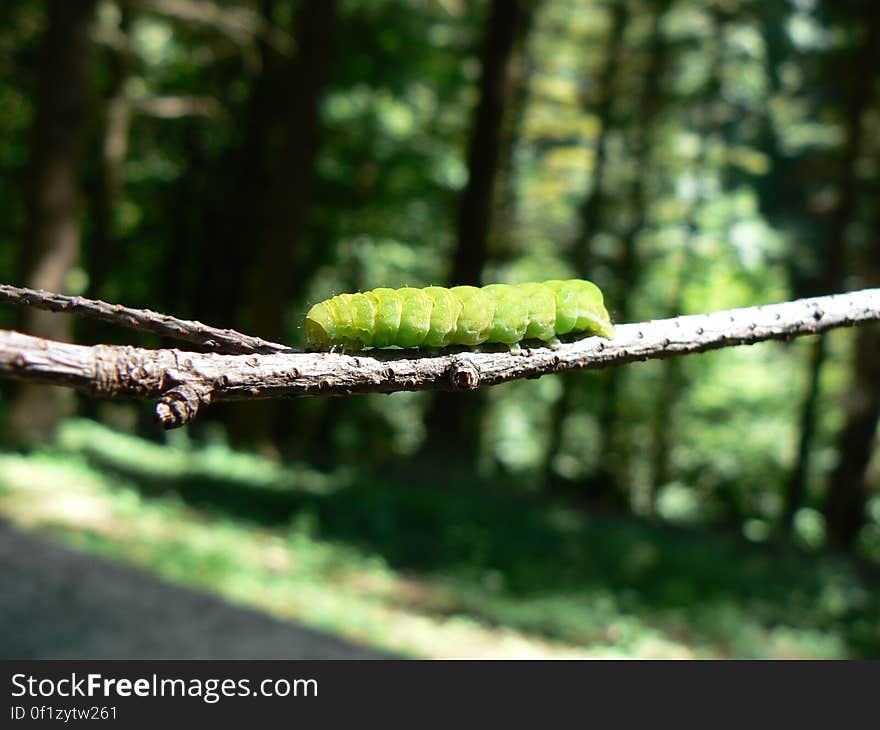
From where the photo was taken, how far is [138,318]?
1.24 meters

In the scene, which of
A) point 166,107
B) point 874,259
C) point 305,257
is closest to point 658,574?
point 874,259

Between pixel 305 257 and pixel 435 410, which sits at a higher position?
pixel 305 257

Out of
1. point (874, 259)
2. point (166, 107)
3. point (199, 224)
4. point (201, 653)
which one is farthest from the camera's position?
point (199, 224)

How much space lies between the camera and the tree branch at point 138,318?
1.19m

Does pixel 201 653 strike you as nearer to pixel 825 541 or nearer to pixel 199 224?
pixel 825 541

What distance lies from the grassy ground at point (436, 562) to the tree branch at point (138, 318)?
642 centimetres

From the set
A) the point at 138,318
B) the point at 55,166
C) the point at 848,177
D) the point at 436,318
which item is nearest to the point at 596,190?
the point at 848,177

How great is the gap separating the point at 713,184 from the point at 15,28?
13.3 meters

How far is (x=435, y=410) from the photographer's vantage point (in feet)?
51.6

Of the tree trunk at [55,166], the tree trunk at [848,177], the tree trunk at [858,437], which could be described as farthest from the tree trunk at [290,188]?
the tree trunk at [858,437]

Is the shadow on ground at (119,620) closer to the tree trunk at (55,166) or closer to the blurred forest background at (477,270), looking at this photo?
the blurred forest background at (477,270)

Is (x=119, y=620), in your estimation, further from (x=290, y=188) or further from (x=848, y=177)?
(x=848, y=177)

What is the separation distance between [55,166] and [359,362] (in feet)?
38.0

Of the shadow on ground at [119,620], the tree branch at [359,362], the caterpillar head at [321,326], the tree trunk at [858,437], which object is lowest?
the tree branch at [359,362]
